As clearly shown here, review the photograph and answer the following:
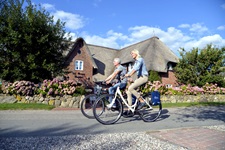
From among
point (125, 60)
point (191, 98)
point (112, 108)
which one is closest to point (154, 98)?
point (112, 108)

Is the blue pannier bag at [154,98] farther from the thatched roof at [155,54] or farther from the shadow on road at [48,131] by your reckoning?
the thatched roof at [155,54]

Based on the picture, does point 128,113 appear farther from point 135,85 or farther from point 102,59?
point 102,59

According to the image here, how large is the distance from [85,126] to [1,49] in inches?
383

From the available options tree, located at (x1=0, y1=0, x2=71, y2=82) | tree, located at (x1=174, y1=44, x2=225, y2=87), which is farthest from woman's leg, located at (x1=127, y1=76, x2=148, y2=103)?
tree, located at (x1=174, y1=44, x2=225, y2=87)

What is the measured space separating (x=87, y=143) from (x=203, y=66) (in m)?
23.7

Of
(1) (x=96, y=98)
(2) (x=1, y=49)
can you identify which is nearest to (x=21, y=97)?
(2) (x=1, y=49)

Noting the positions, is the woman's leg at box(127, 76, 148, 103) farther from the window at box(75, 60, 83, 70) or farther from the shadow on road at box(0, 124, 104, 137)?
the window at box(75, 60, 83, 70)

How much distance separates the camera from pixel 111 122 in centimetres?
595

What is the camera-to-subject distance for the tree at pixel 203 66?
23.4 m

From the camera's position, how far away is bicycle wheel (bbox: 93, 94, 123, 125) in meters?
5.83

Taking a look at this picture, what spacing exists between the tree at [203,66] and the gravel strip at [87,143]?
71.7 feet

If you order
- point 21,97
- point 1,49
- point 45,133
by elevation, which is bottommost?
point 45,133

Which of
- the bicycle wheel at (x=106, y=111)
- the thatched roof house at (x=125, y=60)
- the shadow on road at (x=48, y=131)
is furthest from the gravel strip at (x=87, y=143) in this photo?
the thatched roof house at (x=125, y=60)

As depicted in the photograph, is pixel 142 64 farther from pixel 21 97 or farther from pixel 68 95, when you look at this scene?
pixel 21 97
